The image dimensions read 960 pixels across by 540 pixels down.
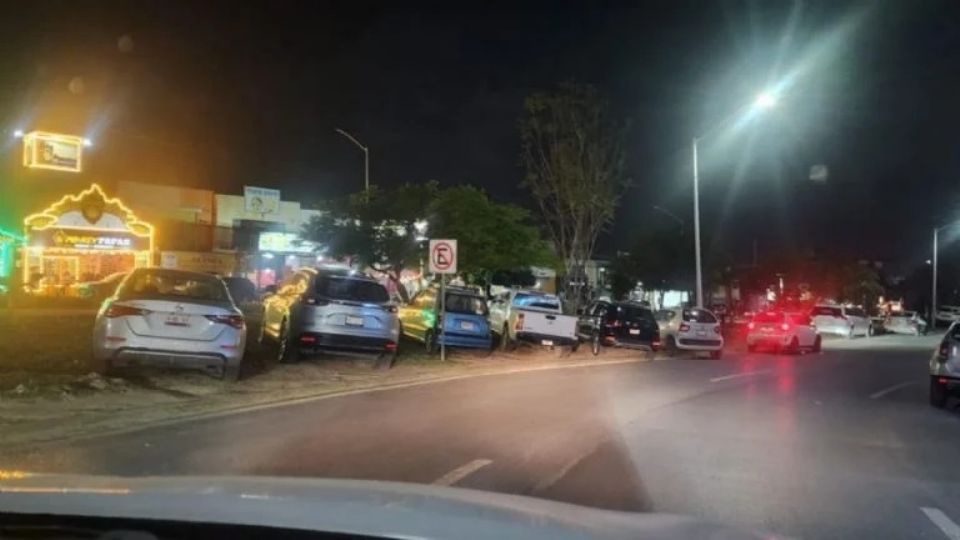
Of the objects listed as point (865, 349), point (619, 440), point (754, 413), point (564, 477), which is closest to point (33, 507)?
point (564, 477)

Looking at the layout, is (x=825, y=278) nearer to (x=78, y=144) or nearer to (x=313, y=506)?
(x=78, y=144)

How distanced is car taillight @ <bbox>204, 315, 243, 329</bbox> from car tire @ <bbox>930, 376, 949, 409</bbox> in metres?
11.1

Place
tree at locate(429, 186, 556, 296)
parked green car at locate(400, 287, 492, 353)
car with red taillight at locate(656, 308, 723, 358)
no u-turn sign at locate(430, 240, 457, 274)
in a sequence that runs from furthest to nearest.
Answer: tree at locate(429, 186, 556, 296)
car with red taillight at locate(656, 308, 723, 358)
parked green car at locate(400, 287, 492, 353)
no u-turn sign at locate(430, 240, 457, 274)

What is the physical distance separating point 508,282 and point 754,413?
3196 cm

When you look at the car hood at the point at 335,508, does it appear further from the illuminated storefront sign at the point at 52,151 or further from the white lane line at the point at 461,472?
the illuminated storefront sign at the point at 52,151

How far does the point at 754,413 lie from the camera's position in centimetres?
1466

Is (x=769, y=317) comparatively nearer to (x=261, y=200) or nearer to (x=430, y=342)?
(x=430, y=342)

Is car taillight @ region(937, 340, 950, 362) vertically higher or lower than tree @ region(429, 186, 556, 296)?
lower

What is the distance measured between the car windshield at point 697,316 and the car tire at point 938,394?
1401cm

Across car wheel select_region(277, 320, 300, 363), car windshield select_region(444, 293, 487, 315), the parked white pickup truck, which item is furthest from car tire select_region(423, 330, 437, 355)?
car wheel select_region(277, 320, 300, 363)

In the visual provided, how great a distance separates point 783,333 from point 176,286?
22963mm

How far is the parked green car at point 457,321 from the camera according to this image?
79.5 feet

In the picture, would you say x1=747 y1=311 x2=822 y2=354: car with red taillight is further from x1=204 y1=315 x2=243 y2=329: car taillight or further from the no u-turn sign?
x1=204 y1=315 x2=243 y2=329: car taillight

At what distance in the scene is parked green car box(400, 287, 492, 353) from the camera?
24.2 meters
